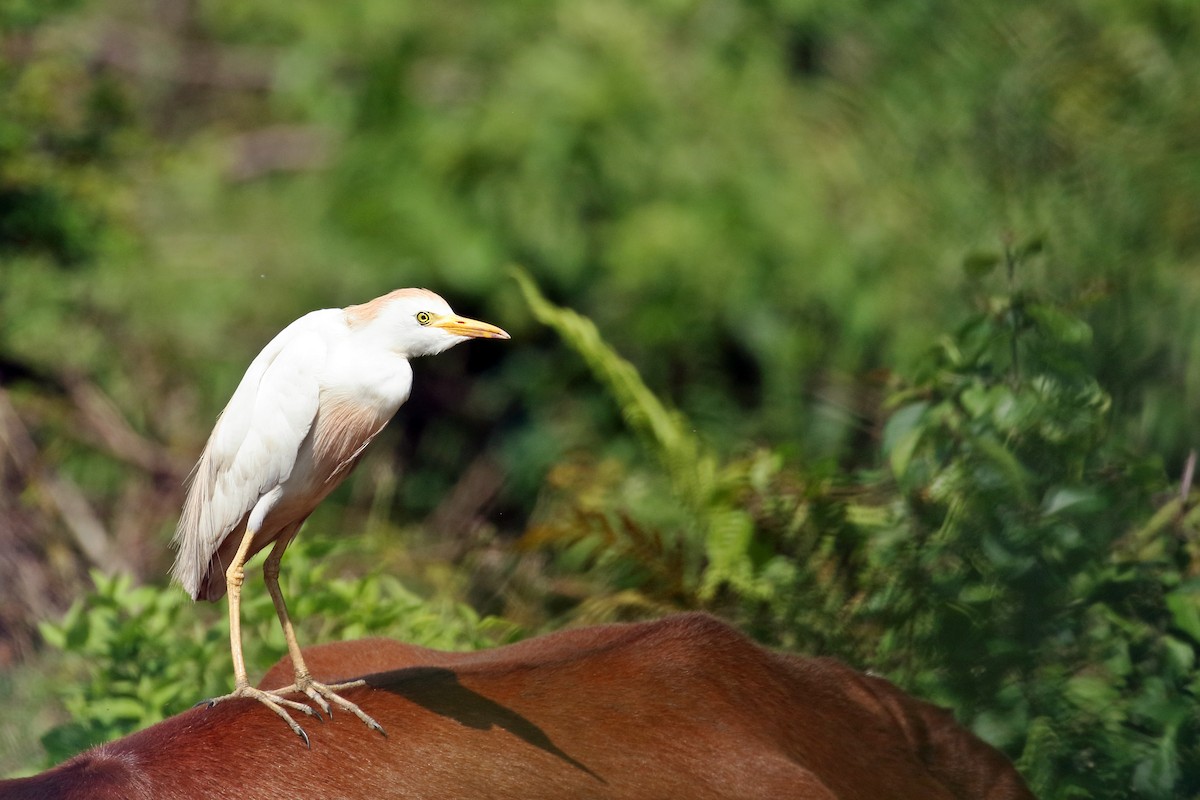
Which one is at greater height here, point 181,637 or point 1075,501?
point 1075,501

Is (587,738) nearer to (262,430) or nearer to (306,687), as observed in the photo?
(306,687)

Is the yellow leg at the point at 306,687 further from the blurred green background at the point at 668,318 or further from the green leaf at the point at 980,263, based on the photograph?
the green leaf at the point at 980,263

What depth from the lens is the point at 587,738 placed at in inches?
112

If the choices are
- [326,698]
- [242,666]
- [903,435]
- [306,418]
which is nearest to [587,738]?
[326,698]

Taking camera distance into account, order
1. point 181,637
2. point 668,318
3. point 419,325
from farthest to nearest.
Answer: point 668,318 < point 181,637 < point 419,325

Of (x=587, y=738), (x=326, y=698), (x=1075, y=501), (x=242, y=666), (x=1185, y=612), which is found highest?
(x=242, y=666)

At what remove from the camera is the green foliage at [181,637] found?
449 centimetres

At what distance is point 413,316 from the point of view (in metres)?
2.54

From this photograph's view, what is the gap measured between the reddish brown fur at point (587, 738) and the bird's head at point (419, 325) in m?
0.68

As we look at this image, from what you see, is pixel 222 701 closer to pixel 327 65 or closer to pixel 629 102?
pixel 629 102

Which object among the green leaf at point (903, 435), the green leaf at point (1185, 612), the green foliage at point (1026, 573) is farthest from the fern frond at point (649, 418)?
the green leaf at point (1185, 612)

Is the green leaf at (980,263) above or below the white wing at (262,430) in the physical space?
below

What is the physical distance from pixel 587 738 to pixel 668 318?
18.6ft

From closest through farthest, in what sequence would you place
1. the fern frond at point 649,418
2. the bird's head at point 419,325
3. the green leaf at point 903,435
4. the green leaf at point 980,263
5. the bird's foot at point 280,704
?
the bird's head at point 419,325 → the bird's foot at point 280,704 → the green leaf at point 980,263 → the green leaf at point 903,435 → the fern frond at point 649,418
